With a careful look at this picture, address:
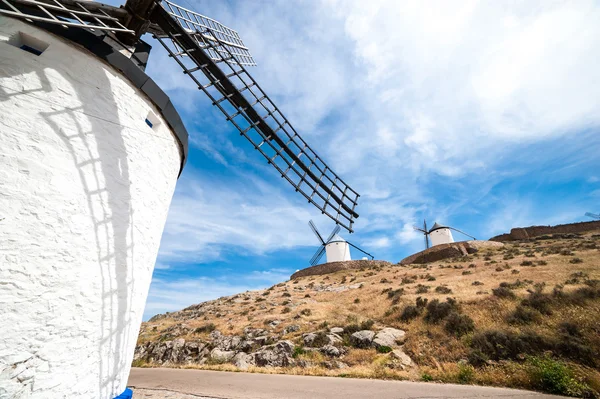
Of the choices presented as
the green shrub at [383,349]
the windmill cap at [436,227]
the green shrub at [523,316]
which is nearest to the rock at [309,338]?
the green shrub at [383,349]

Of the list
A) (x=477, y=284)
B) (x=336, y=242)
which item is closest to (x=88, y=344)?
(x=477, y=284)

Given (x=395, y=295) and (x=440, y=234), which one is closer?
(x=395, y=295)

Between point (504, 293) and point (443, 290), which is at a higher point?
point (443, 290)

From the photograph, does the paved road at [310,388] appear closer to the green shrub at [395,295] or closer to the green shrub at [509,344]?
the green shrub at [509,344]

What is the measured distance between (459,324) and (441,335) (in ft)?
3.02

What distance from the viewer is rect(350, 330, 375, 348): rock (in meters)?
10.7

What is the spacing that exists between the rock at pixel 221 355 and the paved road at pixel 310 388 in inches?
138

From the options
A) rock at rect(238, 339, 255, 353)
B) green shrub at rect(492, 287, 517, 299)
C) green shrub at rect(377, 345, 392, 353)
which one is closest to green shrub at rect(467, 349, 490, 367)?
green shrub at rect(377, 345, 392, 353)

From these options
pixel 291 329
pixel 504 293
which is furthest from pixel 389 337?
pixel 504 293

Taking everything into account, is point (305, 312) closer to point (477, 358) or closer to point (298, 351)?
point (298, 351)

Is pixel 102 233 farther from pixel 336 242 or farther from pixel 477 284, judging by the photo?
pixel 336 242

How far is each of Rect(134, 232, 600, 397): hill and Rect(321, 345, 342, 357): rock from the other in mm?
40

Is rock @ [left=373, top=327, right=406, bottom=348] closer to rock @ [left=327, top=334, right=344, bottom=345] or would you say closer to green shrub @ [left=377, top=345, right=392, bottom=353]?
green shrub @ [left=377, top=345, right=392, bottom=353]

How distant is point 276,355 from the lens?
1073cm
